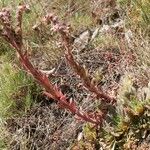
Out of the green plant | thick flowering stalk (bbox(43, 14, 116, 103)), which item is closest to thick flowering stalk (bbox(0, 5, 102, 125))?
thick flowering stalk (bbox(43, 14, 116, 103))

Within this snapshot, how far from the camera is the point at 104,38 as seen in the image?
3.70m

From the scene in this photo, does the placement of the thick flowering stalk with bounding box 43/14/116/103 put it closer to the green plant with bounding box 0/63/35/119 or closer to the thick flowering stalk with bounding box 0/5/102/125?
the thick flowering stalk with bounding box 0/5/102/125

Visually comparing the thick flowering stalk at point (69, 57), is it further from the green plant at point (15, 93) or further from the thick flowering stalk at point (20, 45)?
the green plant at point (15, 93)

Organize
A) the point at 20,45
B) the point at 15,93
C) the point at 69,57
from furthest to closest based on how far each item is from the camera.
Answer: the point at 15,93 → the point at 69,57 → the point at 20,45

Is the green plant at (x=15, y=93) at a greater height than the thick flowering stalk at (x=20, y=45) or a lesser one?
lesser

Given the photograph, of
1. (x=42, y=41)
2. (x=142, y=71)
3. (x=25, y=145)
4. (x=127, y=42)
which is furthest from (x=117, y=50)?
(x=25, y=145)

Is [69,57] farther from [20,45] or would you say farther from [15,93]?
[15,93]

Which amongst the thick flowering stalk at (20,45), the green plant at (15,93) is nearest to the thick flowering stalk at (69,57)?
the thick flowering stalk at (20,45)

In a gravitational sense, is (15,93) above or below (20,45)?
below

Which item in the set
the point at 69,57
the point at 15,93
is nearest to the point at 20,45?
the point at 69,57

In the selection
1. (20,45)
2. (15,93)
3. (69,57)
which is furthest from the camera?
(15,93)

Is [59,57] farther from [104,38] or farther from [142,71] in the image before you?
[142,71]

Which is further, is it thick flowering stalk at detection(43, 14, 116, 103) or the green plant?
the green plant

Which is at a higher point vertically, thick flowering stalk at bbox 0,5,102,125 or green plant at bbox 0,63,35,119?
thick flowering stalk at bbox 0,5,102,125
